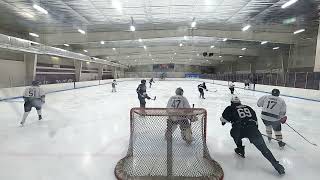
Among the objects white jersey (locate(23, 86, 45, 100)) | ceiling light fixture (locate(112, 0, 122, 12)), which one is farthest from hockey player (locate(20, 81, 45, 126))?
ceiling light fixture (locate(112, 0, 122, 12))

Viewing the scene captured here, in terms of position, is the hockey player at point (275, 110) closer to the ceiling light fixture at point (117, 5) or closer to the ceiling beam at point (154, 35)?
the ceiling light fixture at point (117, 5)

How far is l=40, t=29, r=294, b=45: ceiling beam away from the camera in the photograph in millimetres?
17141

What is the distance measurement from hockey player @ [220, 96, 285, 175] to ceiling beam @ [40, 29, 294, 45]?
13.9 metres

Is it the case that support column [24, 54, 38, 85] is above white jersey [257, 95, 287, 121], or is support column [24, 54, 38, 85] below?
above

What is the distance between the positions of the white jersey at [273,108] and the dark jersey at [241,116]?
1.08 metres

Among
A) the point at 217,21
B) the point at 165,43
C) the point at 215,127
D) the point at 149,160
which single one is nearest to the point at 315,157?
the point at 215,127

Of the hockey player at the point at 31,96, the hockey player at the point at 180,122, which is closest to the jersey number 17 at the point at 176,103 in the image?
the hockey player at the point at 180,122

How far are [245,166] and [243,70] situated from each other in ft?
133

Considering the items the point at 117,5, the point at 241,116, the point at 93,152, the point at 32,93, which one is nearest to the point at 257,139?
the point at 241,116

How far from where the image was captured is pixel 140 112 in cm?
365

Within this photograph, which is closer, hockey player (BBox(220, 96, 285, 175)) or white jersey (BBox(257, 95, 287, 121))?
hockey player (BBox(220, 96, 285, 175))

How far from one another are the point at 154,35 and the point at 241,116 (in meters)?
14.4

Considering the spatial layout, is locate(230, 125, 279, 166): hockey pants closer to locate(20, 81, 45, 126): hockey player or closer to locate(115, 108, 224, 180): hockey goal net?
locate(115, 108, 224, 180): hockey goal net

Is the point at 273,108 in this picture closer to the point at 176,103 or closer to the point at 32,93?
the point at 176,103
